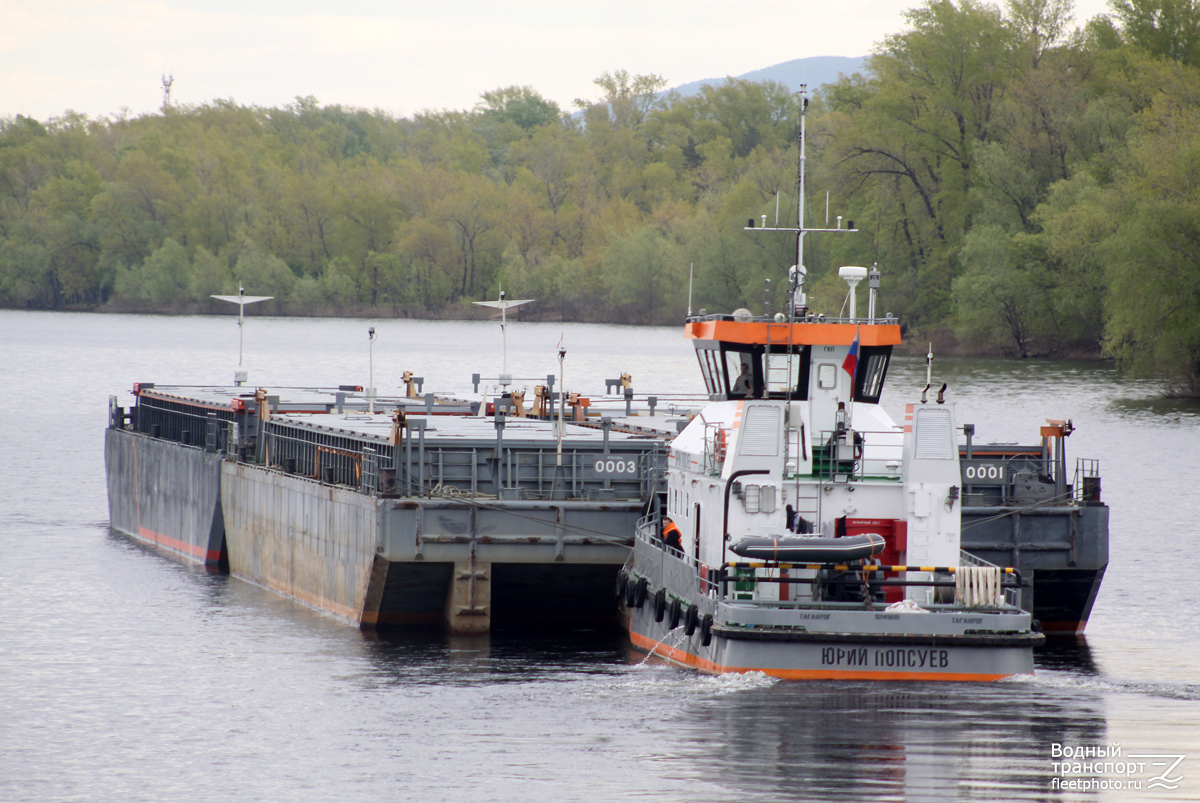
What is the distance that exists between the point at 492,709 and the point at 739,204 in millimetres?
107207

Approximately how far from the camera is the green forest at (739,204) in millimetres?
81375

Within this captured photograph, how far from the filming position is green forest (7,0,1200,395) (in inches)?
3204

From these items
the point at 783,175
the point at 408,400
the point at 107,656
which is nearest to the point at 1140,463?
the point at 408,400

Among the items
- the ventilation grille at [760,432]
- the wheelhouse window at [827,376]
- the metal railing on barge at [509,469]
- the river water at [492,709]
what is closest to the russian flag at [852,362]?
the wheelhouse window at [827,376]

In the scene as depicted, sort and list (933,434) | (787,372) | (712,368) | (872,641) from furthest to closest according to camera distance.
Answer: (712,368) < (787,372) < (933,434) < (872,641)

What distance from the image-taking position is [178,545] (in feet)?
126

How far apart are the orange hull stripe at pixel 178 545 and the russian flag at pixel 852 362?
16.8m

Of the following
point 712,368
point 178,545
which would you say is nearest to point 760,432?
point 712,368

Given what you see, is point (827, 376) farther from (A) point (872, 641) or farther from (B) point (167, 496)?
(B) point (167, 496)

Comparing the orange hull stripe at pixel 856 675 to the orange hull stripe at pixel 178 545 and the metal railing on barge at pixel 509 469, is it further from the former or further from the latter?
the orange hull stripe at pixel 178 545

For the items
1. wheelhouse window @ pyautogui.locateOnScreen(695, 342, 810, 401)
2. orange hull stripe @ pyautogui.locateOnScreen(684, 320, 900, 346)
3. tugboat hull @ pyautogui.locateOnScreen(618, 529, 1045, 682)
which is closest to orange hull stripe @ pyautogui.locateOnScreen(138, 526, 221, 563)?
wheelhouse window @ pyautogui.locateOnScreen(695, 342, 810, 401)

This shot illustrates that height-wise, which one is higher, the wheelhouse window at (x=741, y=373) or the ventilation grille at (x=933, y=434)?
the wheelhouse window at (x=741, y=373)

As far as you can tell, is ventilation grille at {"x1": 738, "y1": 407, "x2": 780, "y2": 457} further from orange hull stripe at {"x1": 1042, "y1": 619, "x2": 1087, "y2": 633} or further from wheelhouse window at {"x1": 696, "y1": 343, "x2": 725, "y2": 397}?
orange hull stripe at {"x1": 1042, "y1": 619, "x2": 1087, "y2": 633}

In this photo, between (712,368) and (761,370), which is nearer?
(761,370)
